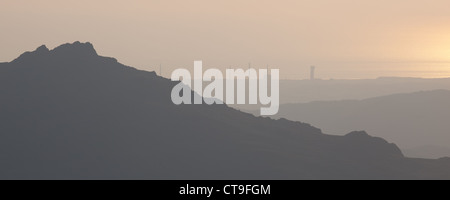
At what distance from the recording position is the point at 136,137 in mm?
125250

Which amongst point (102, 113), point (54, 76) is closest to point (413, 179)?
point (102, 113)

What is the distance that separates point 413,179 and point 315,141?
63.2 ft

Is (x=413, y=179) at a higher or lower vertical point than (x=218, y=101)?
lower

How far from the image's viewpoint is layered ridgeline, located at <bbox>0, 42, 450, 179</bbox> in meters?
118

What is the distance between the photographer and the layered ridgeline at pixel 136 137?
11831 centimetres

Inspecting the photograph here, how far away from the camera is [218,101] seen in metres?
148
